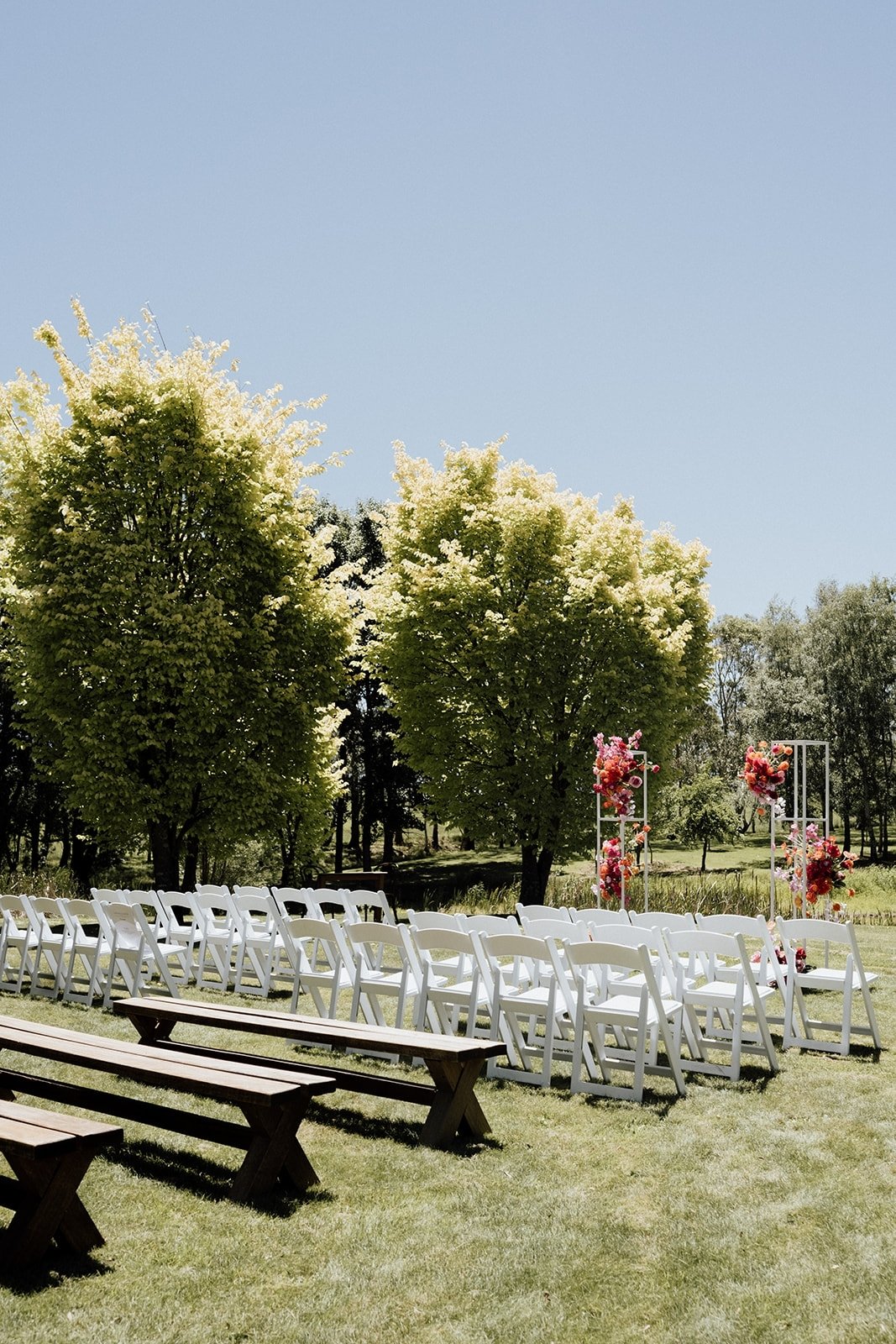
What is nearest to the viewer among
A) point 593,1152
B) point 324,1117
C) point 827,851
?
point 593,1152

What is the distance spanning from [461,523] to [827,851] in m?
15.3

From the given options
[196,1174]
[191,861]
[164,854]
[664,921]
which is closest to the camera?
→ [196,1174]

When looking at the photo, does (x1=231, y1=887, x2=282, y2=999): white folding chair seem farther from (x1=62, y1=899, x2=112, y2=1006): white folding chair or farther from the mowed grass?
the mowed grass

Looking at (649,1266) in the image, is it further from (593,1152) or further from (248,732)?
(248,732)

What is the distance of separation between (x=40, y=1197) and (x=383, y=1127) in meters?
2.43

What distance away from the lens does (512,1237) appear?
4.29m

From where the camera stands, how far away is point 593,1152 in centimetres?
540

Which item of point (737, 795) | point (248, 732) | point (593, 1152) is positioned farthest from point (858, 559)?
point (593, 1152)

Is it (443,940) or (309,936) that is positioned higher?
(443,940)

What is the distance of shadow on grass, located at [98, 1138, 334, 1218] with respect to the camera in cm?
463

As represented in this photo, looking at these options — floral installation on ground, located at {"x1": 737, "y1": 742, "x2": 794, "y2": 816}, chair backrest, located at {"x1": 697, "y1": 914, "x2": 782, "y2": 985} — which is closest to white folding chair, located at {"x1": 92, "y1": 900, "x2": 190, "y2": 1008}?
chair backrest, located at {"x1": 697, "y1": 914, "x2": 782, "y2": 985}

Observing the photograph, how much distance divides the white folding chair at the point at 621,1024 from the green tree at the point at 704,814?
1075 inches

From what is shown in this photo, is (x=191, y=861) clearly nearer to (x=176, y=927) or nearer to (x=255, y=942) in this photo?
(x=176, y=927)

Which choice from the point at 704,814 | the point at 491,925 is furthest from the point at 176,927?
the point at 704,814
